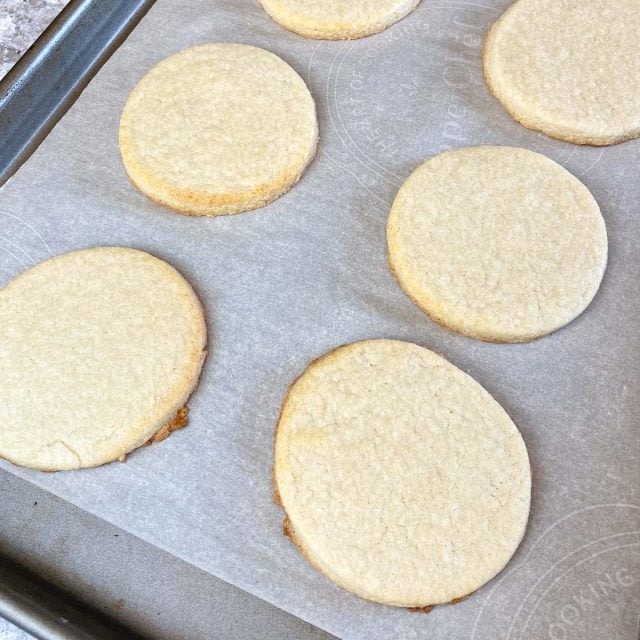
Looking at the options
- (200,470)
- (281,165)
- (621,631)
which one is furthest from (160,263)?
(621,631)

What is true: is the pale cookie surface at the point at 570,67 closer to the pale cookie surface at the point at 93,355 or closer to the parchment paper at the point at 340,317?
the parchment paper at the point at 340,317

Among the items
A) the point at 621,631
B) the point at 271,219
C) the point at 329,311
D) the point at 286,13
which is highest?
the point at 286,13

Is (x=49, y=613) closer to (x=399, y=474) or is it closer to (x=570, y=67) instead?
(x=399, y=474)

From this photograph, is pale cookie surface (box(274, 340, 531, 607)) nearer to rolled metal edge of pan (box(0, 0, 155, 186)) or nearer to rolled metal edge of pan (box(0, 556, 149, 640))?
rolled metal edge of pan (box(0, 556, 149, 640))

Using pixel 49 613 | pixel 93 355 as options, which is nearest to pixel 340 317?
pixel 93 355

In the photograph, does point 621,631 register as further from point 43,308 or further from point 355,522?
point 43,308
